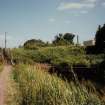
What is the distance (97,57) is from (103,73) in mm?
14694

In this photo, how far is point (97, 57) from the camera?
152 feet

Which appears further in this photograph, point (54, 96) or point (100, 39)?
point (100, 39)

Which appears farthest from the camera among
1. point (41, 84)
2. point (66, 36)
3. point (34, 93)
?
point (66, 36)

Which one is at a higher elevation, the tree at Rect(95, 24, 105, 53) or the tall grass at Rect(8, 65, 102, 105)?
the tree at Rect(95, 24, 105, 53)

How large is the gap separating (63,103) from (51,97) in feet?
3.27

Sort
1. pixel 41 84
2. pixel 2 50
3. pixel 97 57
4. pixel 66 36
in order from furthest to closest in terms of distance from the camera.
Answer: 1. pixel 66 36
2. pixel 2 50
3. pixel 97 57
4. pixel 41 84

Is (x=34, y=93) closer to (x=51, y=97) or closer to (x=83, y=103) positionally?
(x=51, y=97)

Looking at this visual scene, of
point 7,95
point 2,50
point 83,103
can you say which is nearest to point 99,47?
point 2,50

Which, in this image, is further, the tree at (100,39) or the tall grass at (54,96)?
the tree at (100,39)

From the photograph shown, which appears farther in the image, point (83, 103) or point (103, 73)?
point (103, 73)

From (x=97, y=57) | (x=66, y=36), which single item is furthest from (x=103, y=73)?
(x=66, y=36)

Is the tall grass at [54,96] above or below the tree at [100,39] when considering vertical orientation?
below

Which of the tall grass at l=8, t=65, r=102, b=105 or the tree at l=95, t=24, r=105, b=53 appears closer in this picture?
the tall grass at l=8, t=65, r=102, b=105

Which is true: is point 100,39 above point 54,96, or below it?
above
